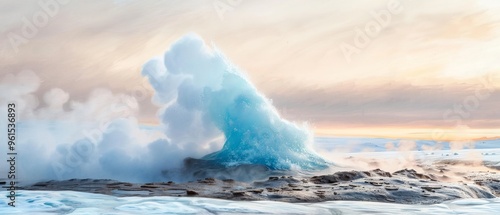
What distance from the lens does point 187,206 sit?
12320 mm

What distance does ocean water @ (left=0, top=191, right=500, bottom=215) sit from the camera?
1178 centimetres

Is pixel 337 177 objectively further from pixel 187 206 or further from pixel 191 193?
pixel 187 206

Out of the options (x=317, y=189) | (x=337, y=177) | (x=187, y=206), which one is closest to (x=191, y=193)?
(x=187, y=206)

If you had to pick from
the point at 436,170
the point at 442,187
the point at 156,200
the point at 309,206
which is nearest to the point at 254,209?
the point at 309,206

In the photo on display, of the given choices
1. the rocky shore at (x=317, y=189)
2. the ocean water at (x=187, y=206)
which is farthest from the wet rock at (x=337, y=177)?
the ocean water at (x=187, y=206)

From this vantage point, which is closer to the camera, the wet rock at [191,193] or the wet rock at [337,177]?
the wet rock at [191,193]

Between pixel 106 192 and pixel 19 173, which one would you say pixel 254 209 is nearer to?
pixel 106 192

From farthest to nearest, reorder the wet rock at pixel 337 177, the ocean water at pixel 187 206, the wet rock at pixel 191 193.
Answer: the wet rock at pixel 337 177 → the wet rock at pixel 191 193 → the ocean water at pixel 187 206

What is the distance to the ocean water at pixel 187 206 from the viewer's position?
38.7ft

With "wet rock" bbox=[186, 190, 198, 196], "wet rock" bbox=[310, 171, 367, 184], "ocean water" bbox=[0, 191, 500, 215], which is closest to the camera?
"ocean water" bbox=[0, 191, 500, 215]

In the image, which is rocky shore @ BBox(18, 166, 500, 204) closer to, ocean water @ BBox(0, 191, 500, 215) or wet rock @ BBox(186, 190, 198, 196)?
wet rock @ BBox(186, 190, 198, 196)

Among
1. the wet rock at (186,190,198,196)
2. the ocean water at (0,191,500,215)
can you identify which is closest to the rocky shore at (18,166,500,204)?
the wet rock at (186,190,198,196)

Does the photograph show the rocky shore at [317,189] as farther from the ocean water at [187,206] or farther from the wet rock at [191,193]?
the ocean water at [187,206]

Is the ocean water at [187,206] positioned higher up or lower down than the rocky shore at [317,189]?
lower down
